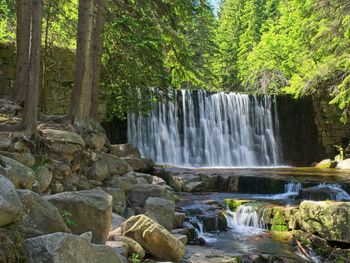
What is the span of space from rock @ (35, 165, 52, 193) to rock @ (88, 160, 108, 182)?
178 centimetres

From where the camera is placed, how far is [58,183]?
7.64m

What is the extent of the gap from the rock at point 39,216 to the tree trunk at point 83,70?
17.6 feet

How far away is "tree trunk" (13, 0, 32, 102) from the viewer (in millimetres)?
9695

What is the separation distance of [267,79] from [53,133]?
2306 cm

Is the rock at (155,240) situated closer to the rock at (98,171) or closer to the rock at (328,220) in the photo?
the rock at (98,171)

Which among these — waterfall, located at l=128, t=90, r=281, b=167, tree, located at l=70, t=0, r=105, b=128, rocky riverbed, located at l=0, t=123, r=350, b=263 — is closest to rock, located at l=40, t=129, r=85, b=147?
rocky riverbed, located at l=0, t=123, r=350, b=263

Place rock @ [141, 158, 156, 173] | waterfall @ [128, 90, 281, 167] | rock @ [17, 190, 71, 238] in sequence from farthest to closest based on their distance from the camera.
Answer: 1. waterfall @ [128, 90, 281, 167]
2. rock @ [141, 158, 156, 173]
3. rock @ [17, 190, 71, 238]

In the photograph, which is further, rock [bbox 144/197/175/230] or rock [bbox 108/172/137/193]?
rock [bbox 108/172/137/193]

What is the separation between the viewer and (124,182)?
378 inches

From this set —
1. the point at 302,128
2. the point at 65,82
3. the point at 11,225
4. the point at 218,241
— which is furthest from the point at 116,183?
the point at 302,128

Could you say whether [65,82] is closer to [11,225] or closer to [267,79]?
[11,225]

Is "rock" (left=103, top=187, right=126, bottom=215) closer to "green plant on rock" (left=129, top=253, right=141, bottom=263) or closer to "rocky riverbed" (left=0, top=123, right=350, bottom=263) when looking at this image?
"rocky riverbed" (left=0, top=123, right=350, bottom=263)

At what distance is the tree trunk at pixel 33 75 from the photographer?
24.7 feet

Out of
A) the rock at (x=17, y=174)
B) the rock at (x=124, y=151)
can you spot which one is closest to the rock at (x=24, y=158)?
the rock at (x=17, y=174)
